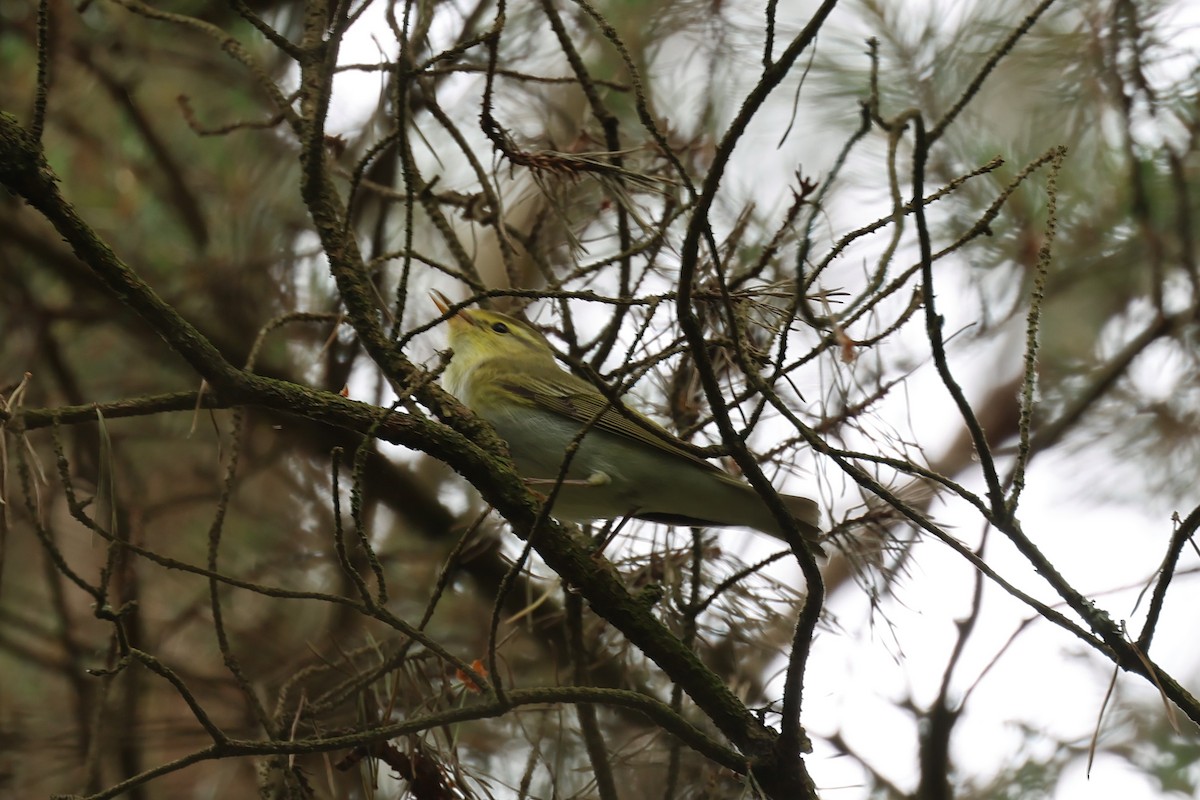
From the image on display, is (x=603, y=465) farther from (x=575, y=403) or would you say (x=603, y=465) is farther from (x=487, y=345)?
(x=487, y=345)

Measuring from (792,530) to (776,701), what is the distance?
63 centimetres

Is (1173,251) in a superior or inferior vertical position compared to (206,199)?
inferior

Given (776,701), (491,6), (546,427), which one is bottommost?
(776,701)

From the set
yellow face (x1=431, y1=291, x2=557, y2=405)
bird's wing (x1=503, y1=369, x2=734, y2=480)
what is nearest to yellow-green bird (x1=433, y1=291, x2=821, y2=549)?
bird's wing (x1=503, y1=369, x2=734, y2=480)

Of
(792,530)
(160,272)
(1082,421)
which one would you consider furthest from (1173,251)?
(160,272)

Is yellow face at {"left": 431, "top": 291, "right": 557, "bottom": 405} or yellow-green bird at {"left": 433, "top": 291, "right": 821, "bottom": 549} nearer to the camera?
yellow-green bird at {"left": 433, "top": 291, "right": 821, "bottom": 549}

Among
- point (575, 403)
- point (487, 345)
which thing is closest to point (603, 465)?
point (575, 403)

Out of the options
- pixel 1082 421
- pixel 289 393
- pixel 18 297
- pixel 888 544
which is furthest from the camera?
pixel 1082 421

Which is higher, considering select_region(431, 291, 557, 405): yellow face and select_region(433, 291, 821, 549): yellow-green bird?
select_region(431, 291, 557, 405): yellow face

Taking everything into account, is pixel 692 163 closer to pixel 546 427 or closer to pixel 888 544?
pixel 546 427

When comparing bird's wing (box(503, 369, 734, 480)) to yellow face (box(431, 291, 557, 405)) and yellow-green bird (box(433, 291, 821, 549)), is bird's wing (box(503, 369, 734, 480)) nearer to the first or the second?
yellow-green bird (box(433, 291, 821, 549))

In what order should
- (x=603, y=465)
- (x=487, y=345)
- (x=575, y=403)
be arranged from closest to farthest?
(x=603, y=465) < (x=575, y=403) < (x=487, y=345)

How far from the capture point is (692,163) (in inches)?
161

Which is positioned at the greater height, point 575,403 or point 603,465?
point 575,403
